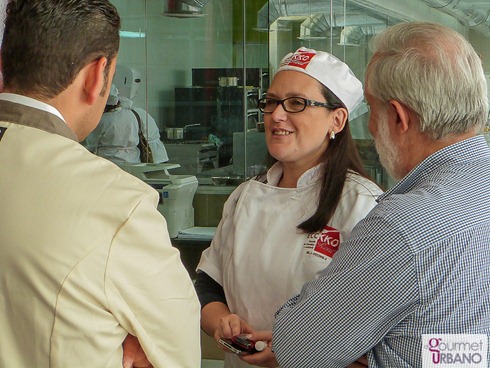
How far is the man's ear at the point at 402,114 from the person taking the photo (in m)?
1.58

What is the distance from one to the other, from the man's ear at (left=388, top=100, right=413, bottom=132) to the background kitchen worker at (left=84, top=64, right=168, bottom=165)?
4.05 metres

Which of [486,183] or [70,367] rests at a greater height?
[486,183]

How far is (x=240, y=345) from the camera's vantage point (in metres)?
1.99

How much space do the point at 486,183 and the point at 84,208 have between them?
75 cm

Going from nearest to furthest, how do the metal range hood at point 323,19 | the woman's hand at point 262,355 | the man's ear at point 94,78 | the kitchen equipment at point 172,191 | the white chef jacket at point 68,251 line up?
1. the white chef jacket at point 68,251
2. the man's ear at point 94,78
3. the woman's hand at point 262,355
4. the metal range hood at point 323,19
5. the kitchen equipment at point 172,191

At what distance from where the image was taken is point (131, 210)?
124cm

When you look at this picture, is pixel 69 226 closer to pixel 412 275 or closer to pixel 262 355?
pixel 412 275

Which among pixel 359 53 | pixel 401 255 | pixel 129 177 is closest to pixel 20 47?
pixel 129 177

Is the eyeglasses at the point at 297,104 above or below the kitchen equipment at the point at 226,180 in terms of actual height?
above

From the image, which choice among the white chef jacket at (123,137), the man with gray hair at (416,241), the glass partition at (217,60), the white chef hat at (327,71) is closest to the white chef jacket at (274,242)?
the white chef hat at (327,71)

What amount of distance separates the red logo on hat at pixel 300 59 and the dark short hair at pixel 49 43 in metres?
0.94

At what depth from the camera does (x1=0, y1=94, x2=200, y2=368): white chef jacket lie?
1214mm

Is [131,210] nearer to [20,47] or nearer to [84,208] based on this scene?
[84,208]

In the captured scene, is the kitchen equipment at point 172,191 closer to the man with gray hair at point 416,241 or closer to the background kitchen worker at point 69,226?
the man with gray hair at point 416,241
